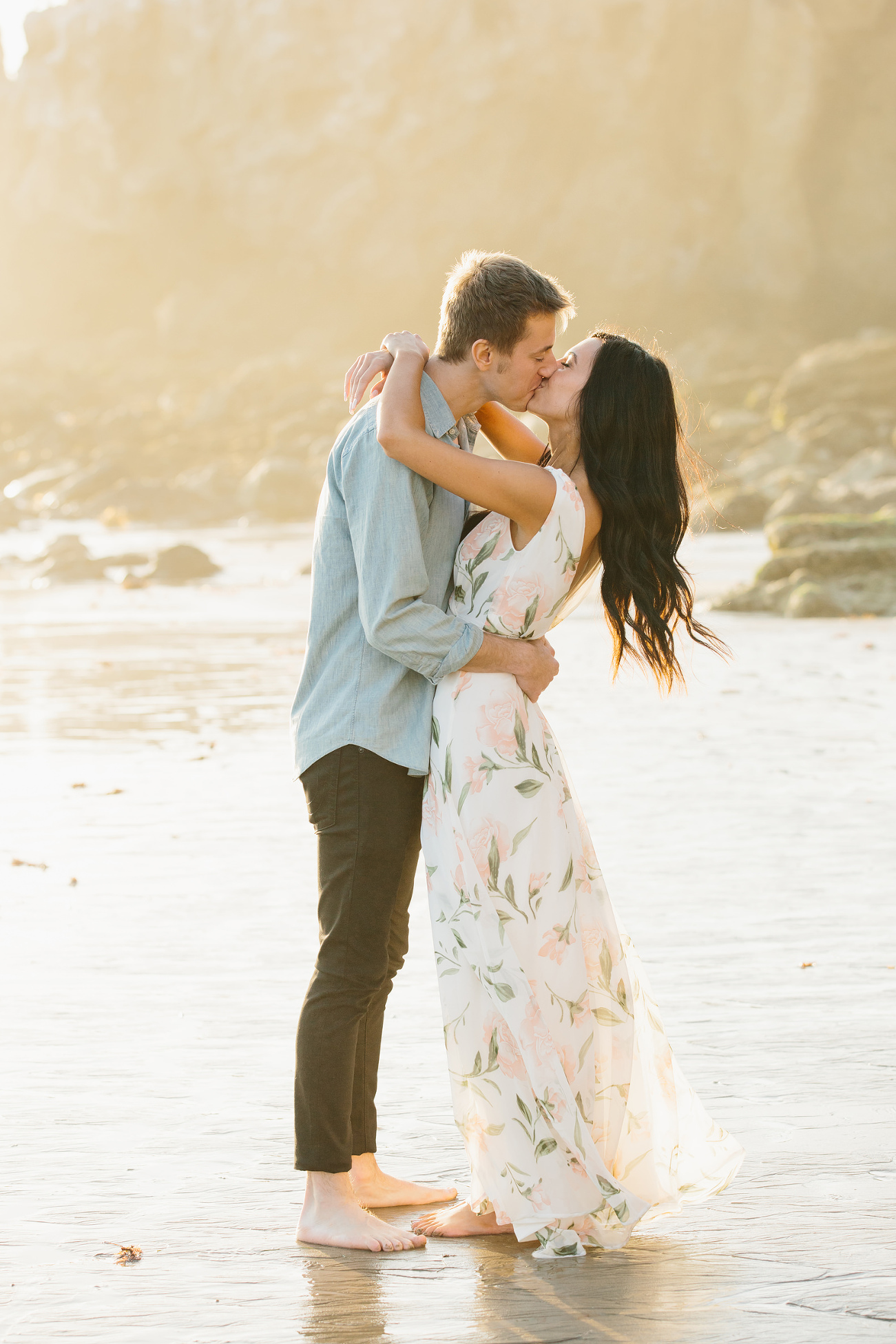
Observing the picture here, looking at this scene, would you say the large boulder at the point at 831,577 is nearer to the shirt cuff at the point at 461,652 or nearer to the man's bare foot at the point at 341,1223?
the shirt cuff at the point at 461,652

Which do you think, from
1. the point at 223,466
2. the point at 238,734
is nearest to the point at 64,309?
the point at 223,466

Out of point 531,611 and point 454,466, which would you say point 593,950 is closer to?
point 531,611

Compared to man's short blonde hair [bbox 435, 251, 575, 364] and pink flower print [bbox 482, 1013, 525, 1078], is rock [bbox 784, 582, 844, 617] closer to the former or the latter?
man's short blonde hair [bbox 435, 251, 575, 364]

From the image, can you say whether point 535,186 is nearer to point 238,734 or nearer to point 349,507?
point 238,734

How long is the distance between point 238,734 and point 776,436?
104ft

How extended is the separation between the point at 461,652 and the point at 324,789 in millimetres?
358

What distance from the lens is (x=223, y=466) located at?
4562 centimetres

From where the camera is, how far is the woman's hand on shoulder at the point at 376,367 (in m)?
3.03

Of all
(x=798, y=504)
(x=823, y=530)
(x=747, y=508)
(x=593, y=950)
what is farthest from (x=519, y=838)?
(x=747, y=508)

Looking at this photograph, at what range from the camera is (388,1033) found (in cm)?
402

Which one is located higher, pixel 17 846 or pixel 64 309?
pixel 17 846

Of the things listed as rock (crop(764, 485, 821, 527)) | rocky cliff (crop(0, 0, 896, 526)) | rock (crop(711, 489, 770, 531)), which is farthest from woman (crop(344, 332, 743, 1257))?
rocky cliff (crop(0, 0, 896, 526))

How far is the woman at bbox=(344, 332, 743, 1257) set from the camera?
2.78 meters

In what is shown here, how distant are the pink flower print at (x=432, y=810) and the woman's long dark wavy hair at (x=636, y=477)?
0.47 metres
